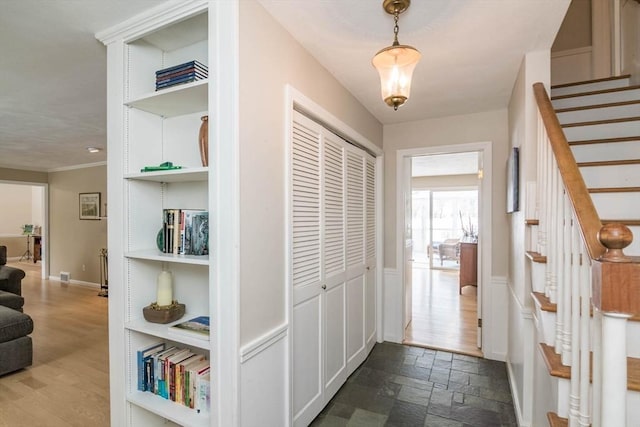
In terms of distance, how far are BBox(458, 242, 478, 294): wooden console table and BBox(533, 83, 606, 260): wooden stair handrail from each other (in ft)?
15.7

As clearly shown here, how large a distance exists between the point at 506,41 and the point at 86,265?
7.73 m

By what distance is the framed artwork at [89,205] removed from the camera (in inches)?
246

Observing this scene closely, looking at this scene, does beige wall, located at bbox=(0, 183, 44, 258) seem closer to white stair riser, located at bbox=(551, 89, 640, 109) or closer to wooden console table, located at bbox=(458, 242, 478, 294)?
wooden console table, located at bbox=(458, 242, 478, 294)

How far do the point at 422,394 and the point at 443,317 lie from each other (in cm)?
214

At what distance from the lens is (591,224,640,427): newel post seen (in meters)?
0.76

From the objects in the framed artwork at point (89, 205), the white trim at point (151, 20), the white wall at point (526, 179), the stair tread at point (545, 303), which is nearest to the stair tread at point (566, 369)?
the stair tread at point (545, 303)

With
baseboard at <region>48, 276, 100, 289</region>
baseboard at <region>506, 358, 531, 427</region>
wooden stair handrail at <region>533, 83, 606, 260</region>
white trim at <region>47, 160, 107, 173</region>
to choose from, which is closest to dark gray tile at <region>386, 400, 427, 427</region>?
baseboard at <region>506, 358, 531, 427</region>

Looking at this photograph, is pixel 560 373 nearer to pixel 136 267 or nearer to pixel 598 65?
pixel 136 267

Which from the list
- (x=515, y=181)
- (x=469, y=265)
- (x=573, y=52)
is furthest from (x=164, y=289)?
(x=469, y=265)

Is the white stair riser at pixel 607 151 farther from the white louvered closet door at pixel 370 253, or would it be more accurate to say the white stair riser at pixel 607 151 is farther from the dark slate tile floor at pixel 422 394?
the dark slate tile floor at pixel 422 394

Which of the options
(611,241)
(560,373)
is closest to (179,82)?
(611,241)

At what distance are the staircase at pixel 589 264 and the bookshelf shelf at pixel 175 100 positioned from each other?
156 centimetres

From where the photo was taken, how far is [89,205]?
634cm

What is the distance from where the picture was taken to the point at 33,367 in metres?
2.97
